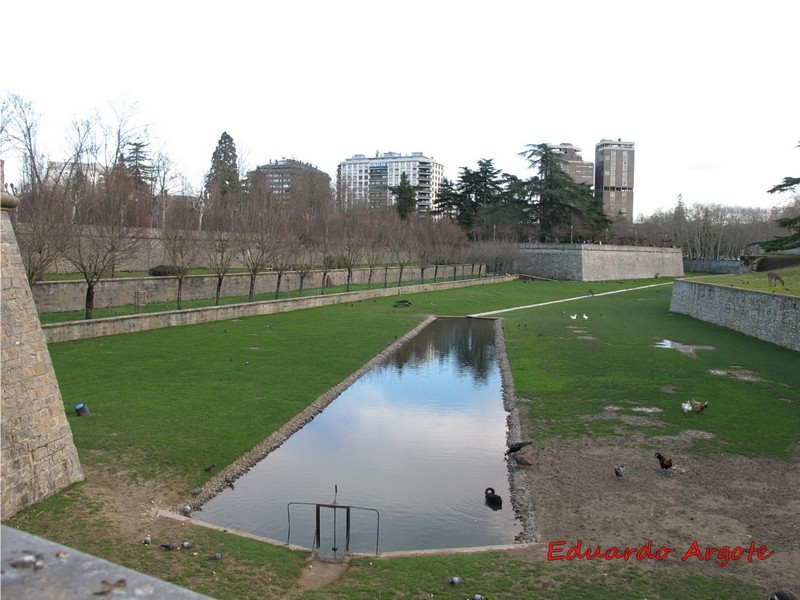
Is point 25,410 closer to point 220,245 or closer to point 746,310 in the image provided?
point 220,245

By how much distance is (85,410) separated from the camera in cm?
1245

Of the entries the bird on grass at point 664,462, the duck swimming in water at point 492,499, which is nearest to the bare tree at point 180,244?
the duck swimming in water at point 492,499

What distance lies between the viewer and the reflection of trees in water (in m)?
21.3

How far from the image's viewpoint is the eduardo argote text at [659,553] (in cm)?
753

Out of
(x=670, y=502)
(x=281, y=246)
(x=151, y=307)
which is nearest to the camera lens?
(x=670, y=502)

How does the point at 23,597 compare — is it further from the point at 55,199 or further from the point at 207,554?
the point at 55,199

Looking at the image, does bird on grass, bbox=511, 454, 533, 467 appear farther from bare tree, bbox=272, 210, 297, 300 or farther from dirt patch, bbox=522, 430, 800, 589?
bare tree, bbox=272, 210, 297, 300

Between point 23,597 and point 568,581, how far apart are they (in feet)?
21.2

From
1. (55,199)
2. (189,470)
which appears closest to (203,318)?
(55,199)

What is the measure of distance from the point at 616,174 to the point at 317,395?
143m

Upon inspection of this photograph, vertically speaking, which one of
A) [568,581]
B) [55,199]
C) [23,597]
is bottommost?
[568,581]

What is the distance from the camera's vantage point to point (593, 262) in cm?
6681

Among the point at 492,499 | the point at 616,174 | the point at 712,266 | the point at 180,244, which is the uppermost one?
the point at 616,174

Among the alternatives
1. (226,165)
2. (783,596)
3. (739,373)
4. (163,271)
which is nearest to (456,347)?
(739,373)
